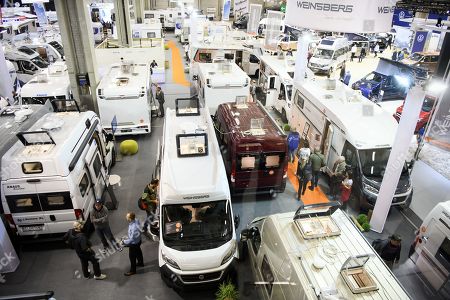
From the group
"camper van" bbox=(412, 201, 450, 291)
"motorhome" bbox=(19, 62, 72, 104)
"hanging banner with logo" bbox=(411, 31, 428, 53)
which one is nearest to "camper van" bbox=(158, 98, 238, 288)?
"camper van" bbox=(412, 201, 450, 291)

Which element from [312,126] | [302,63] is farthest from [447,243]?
[302,63]

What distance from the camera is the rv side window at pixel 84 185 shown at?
25.1ft

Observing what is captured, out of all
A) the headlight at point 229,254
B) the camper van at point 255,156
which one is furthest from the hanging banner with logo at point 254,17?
the headlight at point 229,254

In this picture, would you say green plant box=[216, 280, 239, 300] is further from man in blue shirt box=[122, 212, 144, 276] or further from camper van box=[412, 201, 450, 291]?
camper van box=[412, 201, 450, 291]

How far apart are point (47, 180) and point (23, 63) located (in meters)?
15.7

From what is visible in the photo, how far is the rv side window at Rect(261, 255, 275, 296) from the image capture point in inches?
223

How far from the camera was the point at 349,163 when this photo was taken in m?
9.34

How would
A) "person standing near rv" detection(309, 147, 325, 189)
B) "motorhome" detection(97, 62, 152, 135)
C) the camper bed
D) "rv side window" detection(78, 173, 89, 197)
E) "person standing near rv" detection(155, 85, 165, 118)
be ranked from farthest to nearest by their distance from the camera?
"person standing near rv" detection(155, 85, 165, 118)
"motorhome" detection(97, 62, 152, 135)
"person standing near rv" detection(309, 147, 325, 189)
"rv side window" detection(78, 173, 89, 197)
the camper bed

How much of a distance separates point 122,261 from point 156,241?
36.1 inches

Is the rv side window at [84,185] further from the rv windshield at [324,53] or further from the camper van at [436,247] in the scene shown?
the rv windshield at [324,53]

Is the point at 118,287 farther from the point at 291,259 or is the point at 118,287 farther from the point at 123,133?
the point at 123,133

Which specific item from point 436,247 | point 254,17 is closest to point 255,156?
point 436,247

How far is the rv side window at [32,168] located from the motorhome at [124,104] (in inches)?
186

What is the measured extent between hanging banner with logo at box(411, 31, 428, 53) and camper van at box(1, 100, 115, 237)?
902 inches
